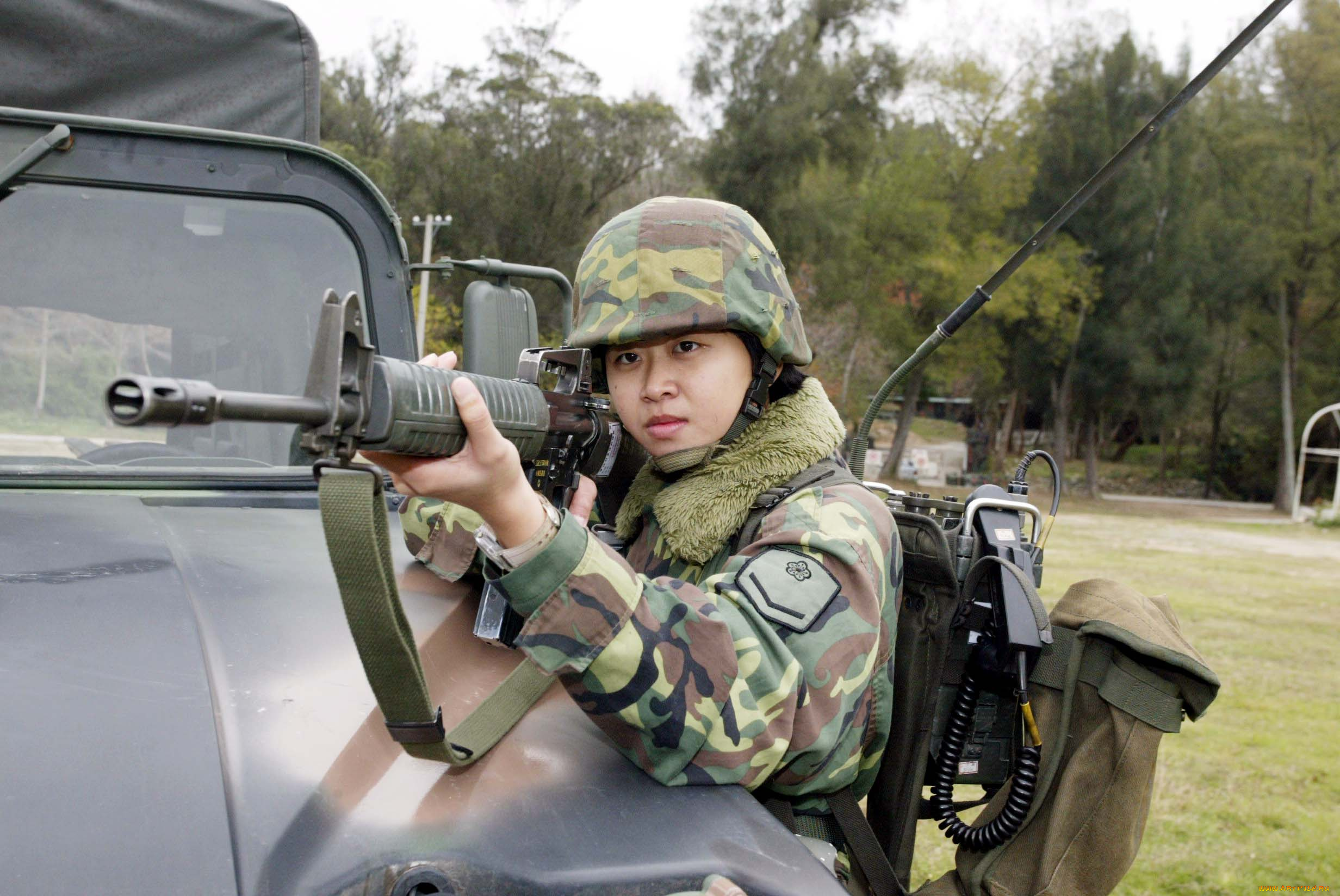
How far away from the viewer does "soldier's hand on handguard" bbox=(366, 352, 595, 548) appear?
1.42 meters

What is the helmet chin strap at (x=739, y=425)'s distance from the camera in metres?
2.10

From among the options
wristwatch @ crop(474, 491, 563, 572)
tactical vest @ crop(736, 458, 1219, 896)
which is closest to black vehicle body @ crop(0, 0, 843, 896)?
wristwatch @ crop(474, 491, 563, 572)

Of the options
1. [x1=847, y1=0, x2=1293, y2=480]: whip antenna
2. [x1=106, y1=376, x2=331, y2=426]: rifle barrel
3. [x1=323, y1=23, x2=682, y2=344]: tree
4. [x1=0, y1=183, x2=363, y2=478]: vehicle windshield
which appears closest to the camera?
[x1=106, y1=376, x2=331, y2=426]: rifle barrel

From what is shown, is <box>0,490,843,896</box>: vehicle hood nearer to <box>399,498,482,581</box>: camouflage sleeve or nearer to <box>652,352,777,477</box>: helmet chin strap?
<box>399,498,482,581</box>: camouflage sleeve

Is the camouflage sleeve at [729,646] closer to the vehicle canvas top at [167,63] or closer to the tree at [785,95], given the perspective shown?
the vehicle canvas top at [167,63]

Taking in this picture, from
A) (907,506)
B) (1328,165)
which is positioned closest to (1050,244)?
(1328,165)

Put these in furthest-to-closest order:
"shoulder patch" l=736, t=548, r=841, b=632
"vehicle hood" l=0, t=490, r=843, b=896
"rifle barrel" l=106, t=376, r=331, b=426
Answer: "shoulder patch" l=736, t=548, r=841, b=632 → "vehicle hood" l=0, t=490, r=843, b=896 → "rifle barrel" l=106, t=376, r=331, b=426

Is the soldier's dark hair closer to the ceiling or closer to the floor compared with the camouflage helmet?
closer to the floor

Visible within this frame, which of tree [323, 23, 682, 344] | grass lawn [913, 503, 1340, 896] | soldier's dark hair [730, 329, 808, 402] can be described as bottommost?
grass lawn [913, 503, 1340, 896]

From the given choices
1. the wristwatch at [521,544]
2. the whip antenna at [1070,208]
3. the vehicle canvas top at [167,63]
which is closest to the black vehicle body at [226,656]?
the wristwatch at [521,544]

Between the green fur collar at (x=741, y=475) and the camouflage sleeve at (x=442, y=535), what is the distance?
1.19 feet

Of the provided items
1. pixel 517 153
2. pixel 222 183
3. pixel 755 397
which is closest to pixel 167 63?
pixel 222 183

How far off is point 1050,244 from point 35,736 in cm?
3308

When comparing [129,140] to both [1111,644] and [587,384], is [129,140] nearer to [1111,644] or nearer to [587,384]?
[587,384]
